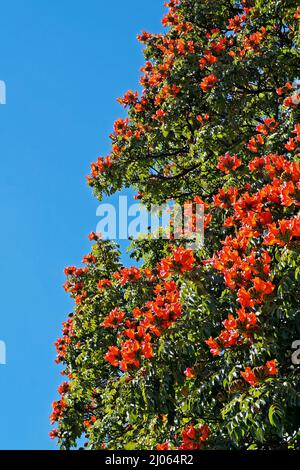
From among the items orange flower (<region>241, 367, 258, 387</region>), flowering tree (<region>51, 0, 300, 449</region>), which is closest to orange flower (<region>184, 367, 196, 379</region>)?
flowering tree (<region>51, 0, 300, 449</region>)

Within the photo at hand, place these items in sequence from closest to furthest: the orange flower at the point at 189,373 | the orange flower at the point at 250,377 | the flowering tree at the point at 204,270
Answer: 1. the orange flower at the point at 250,377
2. the flowering tree at the point at 204,270
3. the orange flower at the point at 189,373

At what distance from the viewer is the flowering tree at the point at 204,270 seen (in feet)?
15.9

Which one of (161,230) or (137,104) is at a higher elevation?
(137,104)

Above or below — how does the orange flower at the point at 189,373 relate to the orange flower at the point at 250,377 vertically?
above

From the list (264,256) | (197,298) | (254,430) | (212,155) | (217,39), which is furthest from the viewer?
(217,39)

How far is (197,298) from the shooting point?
219 inches

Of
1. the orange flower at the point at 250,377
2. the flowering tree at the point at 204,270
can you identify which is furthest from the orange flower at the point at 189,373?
the orange flower at the point at 250,377

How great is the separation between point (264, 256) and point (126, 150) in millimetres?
7148

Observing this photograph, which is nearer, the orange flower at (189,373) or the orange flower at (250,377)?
the orange flower at (250,377)

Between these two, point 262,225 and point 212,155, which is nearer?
point 262,225

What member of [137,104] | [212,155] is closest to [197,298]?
[212,155]

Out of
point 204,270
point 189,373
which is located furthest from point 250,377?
point 204,270

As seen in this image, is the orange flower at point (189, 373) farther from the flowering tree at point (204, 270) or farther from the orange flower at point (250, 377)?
the orange flower at point (250, 377)
